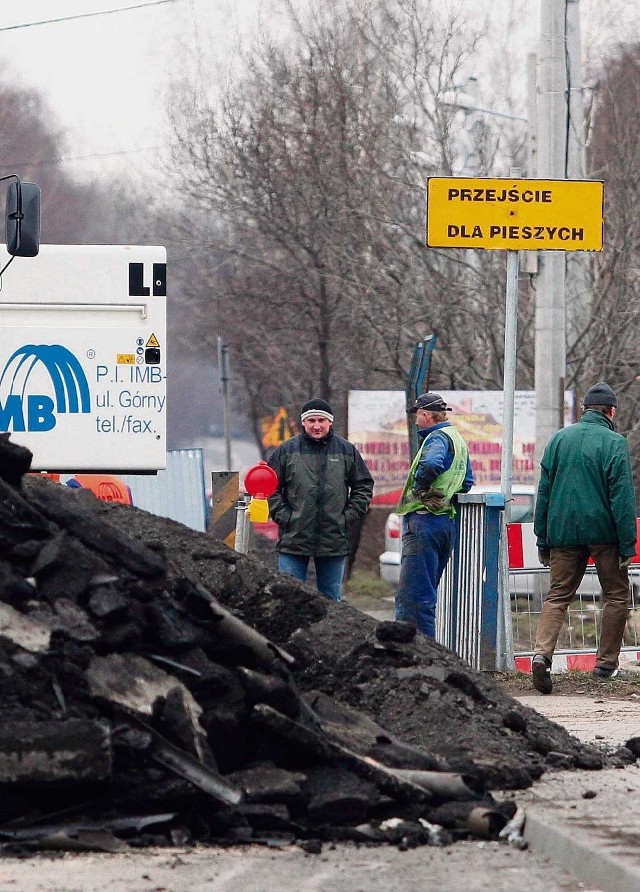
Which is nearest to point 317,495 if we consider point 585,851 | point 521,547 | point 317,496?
point 317,496

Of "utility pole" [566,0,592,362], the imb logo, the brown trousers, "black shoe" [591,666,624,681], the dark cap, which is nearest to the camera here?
the brown trousers

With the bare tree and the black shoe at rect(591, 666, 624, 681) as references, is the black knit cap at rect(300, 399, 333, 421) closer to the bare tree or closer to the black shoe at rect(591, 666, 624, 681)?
the black shoe at rect(591, 666, 624, 681)

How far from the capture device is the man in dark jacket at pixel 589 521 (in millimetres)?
10383

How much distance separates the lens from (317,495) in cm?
1099

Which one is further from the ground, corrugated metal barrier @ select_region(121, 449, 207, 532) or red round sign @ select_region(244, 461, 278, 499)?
red round sign @ select_region(244, 461, 278, 499)

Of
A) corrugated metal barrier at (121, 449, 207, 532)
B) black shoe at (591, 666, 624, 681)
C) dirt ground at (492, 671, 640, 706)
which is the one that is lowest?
dirt ground at (492, 671, 640, 706)

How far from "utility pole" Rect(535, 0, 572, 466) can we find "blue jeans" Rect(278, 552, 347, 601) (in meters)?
3.50

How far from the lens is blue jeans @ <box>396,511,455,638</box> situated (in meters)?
10.6

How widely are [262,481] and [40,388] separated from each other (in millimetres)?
2582

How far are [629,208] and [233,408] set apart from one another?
26023mm

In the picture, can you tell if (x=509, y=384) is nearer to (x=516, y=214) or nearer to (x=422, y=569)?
(x=516, y=214)

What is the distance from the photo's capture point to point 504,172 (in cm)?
2444

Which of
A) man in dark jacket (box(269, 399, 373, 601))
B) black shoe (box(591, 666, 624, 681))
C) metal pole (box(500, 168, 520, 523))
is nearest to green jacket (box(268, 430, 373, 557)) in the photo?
man in dark jacket (box(269, 399, 373, 601))

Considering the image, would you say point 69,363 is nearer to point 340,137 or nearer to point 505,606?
point 505,606
